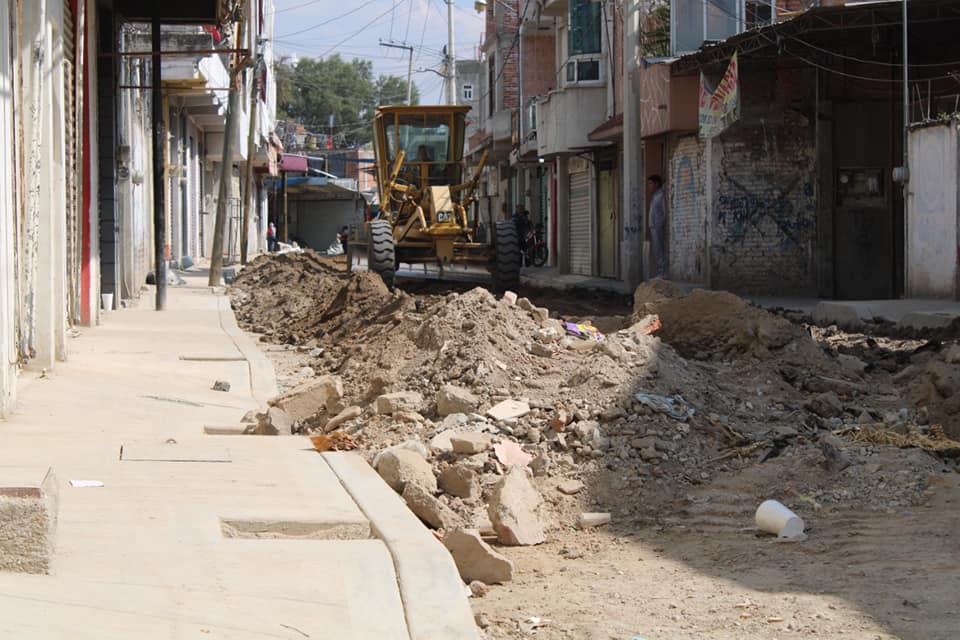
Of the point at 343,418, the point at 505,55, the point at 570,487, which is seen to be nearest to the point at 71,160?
the point at 343,418

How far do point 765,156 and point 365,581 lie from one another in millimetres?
19327

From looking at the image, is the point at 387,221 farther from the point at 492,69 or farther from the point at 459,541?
the point at 492,69

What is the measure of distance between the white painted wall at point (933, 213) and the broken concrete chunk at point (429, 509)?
1269 centimetres

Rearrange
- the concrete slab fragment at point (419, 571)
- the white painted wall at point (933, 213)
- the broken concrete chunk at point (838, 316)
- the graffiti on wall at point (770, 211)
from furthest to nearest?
the graffiti on wall at point (770, 211), the white painted wall at point (933, 213), the broken concrete chunk at point (838, 316), the concrete slab fragment at point (419, 571)

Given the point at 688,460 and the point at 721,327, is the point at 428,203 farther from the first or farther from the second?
the point at 688,460

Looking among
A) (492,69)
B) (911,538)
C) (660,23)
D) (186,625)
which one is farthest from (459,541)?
(492,69)

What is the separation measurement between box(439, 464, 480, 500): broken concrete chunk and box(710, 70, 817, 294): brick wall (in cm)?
1684

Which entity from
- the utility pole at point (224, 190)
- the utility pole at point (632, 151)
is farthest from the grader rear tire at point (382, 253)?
the utility pole at point (632, 151)

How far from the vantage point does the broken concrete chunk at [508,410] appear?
8117 millimetres

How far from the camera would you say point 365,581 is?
16.1ft

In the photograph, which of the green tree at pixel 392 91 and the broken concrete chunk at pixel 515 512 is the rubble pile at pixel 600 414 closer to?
the broken concrete chunk at pixel 515 512

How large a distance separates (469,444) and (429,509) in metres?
1.00

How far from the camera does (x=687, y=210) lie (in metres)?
24.9

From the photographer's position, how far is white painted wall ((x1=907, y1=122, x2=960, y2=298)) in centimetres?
1742
